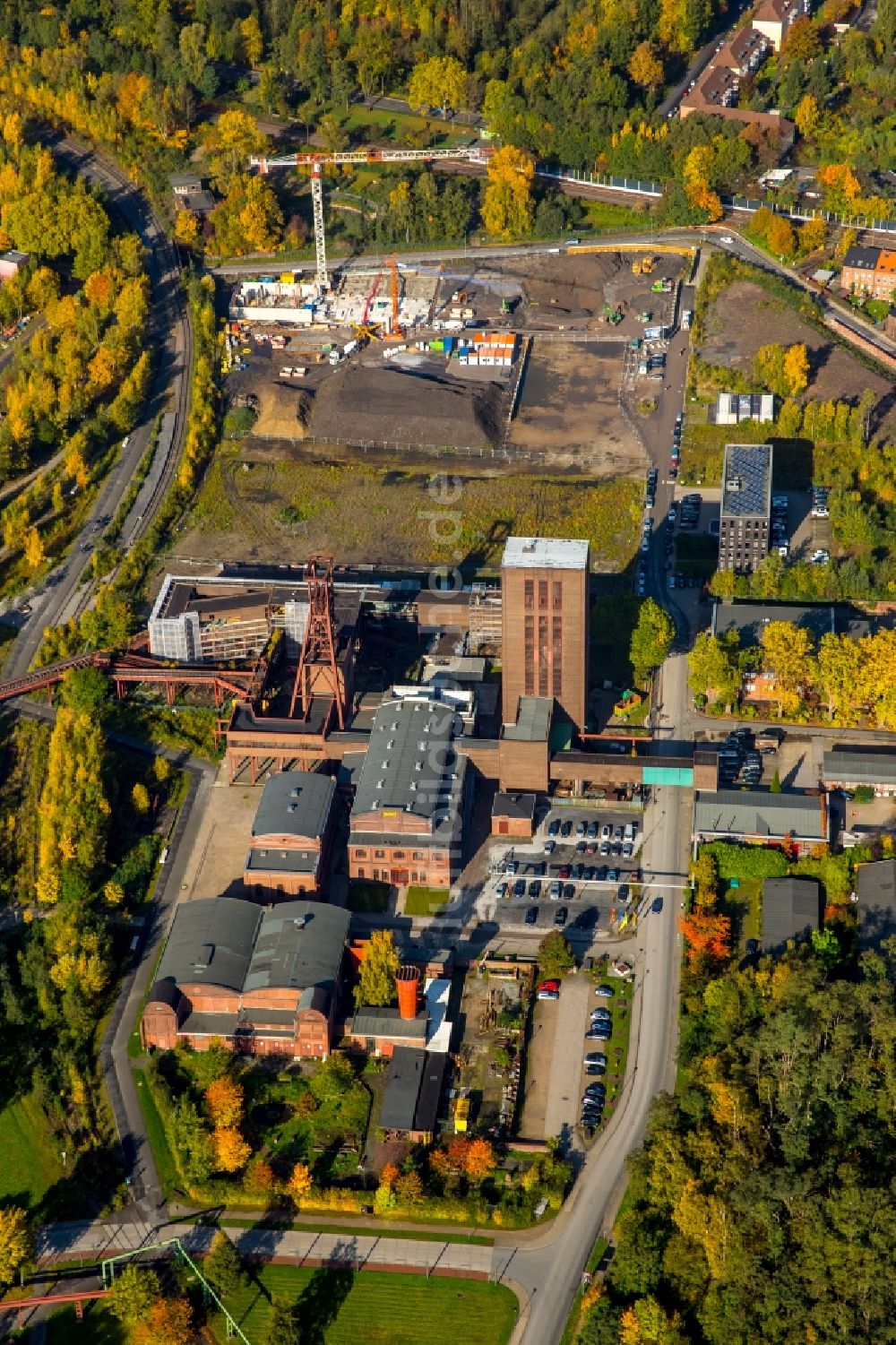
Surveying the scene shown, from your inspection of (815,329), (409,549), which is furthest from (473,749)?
(815,329)

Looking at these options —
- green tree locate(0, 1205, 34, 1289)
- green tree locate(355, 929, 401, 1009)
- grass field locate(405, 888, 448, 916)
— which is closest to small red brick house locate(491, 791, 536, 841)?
grass field locate(405, 888, 448, 916)

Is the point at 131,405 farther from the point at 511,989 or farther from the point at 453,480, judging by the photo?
the point at 511,989

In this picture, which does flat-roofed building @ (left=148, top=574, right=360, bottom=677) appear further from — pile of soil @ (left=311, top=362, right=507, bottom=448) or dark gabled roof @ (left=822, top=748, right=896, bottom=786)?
dark gabled roof @ (left=822, top=748, right=896, bottom=786)

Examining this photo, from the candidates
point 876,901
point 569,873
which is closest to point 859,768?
point 876,901

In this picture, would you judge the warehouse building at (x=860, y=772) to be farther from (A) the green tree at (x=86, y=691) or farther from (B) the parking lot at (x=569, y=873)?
(A) the green tree at (x=86, y=691)

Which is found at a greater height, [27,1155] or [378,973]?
[378,973]

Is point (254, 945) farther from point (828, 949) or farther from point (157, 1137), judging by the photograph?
point (828, 949)
